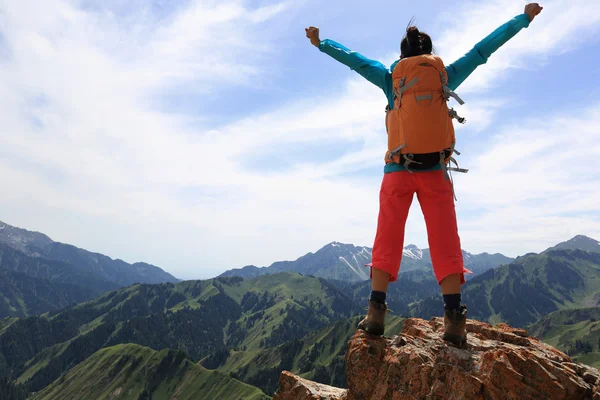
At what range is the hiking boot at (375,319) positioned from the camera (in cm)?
841

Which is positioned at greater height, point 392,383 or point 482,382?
point 482,382

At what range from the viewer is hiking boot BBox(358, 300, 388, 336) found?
8410 mm

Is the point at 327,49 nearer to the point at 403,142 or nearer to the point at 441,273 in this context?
the point at 403,142

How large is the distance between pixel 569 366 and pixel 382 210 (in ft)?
15.5

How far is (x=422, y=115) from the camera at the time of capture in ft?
25.8

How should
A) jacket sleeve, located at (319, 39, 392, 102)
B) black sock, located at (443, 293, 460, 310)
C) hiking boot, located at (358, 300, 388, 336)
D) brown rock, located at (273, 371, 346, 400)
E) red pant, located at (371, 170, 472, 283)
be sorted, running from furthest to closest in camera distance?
brown rock, located at (273, 371, 346, 400) < jacket sleeve, located at (319, 39, 392, 102) < hiking boot, located at (358, 300, 388, 336) < red pant, located at (371, 170, 472, 283) < black sock, located at (443, 293, 460, 310)

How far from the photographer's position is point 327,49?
9.73 m

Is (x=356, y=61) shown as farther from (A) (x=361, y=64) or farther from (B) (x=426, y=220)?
(B) (x=426, y=220)

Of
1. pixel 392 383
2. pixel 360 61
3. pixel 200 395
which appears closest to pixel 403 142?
pixel 360 61

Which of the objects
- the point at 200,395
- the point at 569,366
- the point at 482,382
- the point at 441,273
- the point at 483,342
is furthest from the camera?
the point at 200,395

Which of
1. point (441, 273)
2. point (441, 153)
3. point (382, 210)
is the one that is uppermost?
point (441, 153)

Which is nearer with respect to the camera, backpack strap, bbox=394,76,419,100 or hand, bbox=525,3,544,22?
backpack strap, bbox=394,76,419,100

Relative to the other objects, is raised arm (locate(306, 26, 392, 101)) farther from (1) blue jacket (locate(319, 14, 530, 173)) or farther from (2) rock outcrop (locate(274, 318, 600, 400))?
(2) rock outcrop (locate(274, 318, 600, 400))

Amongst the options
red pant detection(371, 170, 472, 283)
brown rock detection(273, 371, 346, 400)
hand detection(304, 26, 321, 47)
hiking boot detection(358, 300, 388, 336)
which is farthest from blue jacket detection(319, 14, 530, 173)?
brown rock detection(273, 371, 346, 400)
